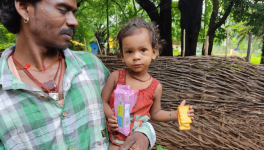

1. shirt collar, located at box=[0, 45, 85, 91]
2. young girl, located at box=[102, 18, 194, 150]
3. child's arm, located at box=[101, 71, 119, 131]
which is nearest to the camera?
shirt collar, located at box=[0, 45, 85, 91]

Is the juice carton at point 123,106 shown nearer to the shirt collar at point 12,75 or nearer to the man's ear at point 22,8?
the shirt collar at point 12,75

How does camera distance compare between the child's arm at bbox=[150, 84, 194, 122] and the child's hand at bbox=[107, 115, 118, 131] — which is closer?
the child's hand at bbox=[107, 115, 118, 131]

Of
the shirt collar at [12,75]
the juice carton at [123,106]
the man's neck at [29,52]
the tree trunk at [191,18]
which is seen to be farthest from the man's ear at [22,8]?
the tree trunk at [191,18]

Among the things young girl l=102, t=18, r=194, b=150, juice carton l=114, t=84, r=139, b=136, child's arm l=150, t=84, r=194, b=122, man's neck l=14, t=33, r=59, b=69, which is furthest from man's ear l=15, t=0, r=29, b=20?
child's arm l=150, t=84, r=194, b=122

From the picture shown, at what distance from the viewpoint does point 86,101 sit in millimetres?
1429

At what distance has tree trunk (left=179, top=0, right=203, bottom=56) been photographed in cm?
301

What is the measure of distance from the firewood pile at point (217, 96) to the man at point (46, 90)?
41.3 inches

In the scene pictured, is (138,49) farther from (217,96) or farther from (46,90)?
(217,96)

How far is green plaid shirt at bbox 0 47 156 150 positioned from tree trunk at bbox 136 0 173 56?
6.61 feet

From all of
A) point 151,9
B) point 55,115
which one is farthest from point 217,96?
point 55,115

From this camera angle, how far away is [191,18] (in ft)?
10.1

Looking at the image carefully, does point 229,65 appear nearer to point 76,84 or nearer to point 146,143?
point 146,143

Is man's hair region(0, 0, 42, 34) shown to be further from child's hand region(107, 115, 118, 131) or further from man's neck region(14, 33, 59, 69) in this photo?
child's hand region(107, 115, 118, 131)

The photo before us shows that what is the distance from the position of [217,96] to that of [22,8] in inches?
91.2
